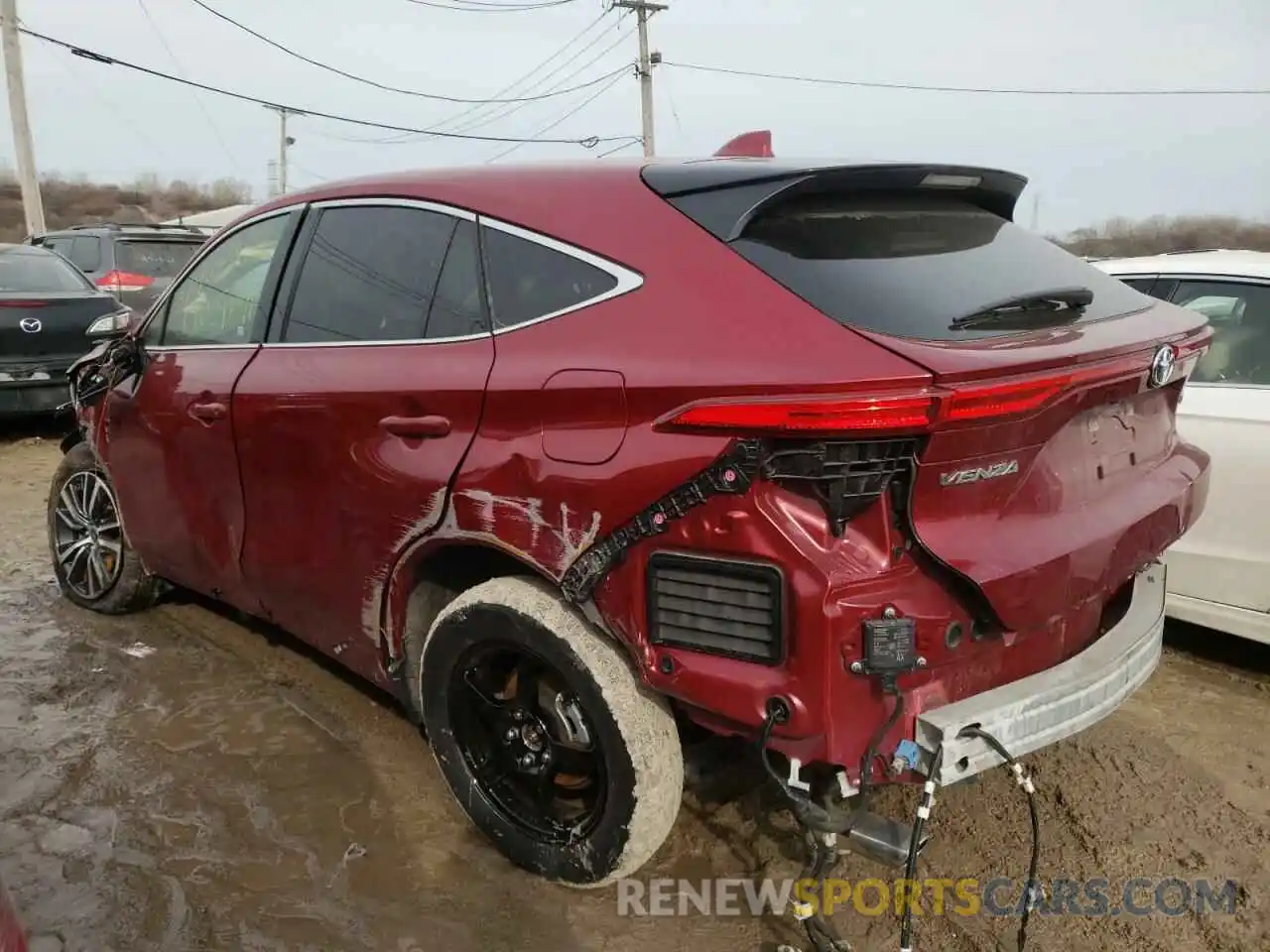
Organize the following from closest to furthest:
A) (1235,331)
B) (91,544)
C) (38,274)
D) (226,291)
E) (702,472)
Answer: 1. (702,472)
2. (226,291)
3. (1235,331)
4. (91,544)
5. (38,274)

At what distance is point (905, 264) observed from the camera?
93.1 inches

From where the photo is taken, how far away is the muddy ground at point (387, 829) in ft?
8.38

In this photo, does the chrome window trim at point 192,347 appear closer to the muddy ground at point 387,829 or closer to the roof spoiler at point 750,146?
the muddy ground at point 387,829

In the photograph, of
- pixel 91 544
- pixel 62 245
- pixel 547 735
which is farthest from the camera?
pixel 62 245

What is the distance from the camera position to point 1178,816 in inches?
118

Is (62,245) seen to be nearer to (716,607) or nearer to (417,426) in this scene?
(417,426)

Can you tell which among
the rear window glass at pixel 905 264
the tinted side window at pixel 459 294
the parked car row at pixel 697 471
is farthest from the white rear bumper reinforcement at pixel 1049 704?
the tinted side window at pixel 459 294

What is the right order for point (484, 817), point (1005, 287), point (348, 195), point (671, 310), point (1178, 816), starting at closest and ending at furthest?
point (671, 310) → point (1005, 287) → point (484, 817) → point (1178, 816) → point (348, 195)

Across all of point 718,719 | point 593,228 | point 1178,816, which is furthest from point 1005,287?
point 1178,816

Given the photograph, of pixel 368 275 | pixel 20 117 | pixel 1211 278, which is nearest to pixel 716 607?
pixel 368 275

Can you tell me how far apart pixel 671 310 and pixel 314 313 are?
146 cm

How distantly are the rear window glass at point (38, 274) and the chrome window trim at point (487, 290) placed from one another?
676cm

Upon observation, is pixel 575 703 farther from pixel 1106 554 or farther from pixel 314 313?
pixel 314 313

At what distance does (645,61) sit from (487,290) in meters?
29.9
